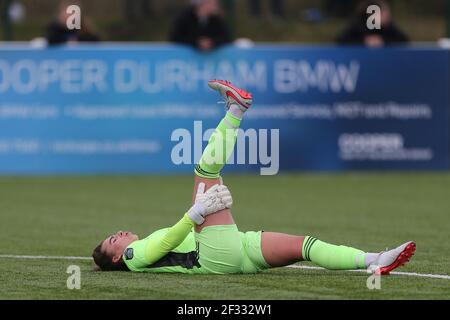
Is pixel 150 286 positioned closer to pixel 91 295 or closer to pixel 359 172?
pixel 91 295

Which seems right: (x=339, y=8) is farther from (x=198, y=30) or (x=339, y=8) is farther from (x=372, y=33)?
(x=198, y=30)

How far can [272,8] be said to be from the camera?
23.1 m

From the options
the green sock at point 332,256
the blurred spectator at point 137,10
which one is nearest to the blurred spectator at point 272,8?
the blurred spectator at point 137,10

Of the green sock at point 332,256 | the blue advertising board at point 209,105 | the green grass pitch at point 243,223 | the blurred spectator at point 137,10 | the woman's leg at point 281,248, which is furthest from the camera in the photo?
the blurred spectator at point 137,10

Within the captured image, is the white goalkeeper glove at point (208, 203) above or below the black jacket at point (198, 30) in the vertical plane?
below

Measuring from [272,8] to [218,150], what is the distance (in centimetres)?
1398

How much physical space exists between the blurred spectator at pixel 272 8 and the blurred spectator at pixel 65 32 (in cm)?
319

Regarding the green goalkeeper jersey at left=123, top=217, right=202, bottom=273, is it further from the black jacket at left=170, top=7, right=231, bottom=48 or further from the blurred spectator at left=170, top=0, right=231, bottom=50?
the black jacket at left=170, top=7, right=231, bottom=48

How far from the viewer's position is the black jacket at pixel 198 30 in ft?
70.0

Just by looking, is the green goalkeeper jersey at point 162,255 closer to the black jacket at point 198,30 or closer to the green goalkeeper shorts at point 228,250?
the green goalkeeper shorts at point 228,250

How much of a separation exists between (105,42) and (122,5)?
1219 millimetres

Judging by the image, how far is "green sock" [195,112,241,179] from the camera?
9.41 metres

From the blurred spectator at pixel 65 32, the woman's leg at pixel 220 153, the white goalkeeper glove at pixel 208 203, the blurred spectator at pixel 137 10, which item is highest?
the blurred spectator at pixel 137 10

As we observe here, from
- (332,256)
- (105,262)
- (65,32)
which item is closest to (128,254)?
(105,262)
